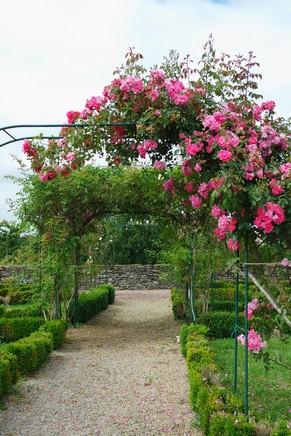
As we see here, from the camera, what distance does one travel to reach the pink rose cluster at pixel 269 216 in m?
3.69

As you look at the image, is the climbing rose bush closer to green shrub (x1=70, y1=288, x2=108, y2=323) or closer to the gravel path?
the gravel path

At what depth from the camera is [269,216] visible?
12.2 ft

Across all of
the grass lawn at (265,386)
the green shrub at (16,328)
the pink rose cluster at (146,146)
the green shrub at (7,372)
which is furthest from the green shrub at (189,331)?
the pink rose cluster at (146,146)

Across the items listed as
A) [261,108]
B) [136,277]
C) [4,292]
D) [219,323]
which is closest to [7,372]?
[261,108]

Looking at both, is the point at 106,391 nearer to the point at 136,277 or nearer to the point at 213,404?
the point at 213,404

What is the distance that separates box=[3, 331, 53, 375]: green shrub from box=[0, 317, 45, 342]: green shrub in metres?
2.26

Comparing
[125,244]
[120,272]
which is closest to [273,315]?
[120,272]

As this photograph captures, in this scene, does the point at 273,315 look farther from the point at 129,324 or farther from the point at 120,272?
the point at 120,272

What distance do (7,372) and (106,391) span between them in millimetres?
1082

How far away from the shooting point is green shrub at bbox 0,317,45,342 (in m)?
9.38

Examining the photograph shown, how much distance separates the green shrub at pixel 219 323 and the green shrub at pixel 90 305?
2935 mm

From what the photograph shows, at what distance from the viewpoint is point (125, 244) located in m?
24.0

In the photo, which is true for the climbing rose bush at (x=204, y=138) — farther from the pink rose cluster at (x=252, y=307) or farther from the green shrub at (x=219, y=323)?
the green shrub at (x=219, y=323)

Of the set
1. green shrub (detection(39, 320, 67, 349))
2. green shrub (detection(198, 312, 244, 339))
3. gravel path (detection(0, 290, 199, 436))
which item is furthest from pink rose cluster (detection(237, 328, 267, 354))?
green shrub (detection(198, 312, 244, 339))
